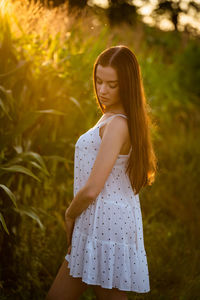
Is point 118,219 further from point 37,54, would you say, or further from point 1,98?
point 37,54

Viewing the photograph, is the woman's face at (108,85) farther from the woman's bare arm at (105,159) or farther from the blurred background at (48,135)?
the blurred background at (48,135)

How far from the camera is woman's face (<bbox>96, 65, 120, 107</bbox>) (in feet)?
6.15

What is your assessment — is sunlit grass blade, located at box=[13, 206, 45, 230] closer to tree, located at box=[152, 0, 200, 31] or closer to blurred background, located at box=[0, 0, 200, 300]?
blurred background, located at box=[0, 0, 200, 300]

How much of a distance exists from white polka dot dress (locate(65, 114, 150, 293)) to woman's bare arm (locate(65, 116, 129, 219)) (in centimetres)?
8

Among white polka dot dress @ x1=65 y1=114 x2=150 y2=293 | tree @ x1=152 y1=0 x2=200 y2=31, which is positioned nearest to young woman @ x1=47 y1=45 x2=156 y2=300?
white polka dot dress @ x1=65 y1=114 x2=150 y2=293

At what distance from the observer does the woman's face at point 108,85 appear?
188cm

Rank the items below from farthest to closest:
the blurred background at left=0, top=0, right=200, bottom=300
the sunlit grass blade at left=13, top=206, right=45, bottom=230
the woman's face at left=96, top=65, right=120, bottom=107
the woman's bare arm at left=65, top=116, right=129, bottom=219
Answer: the blurred background at left=0, top=0, right=200, bottom=300, the sunlit grass blade at left=13, top=206, right=45, bottom=230, the woman's face at left=96, top=65, right=120, bottom=107, the woman's bare arm at left=65, top=116, right=129, bottom=219

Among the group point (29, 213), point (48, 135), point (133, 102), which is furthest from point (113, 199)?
point (48, 135)

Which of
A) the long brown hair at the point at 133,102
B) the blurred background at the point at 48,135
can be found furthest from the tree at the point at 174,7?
the long brown hair at the point at 133,102

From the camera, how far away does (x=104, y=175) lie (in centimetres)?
177

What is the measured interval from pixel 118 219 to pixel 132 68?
0.70 meters

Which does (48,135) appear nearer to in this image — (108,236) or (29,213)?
(29,213)

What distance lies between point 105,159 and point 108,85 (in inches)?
14.1

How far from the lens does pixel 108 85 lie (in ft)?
6.20
